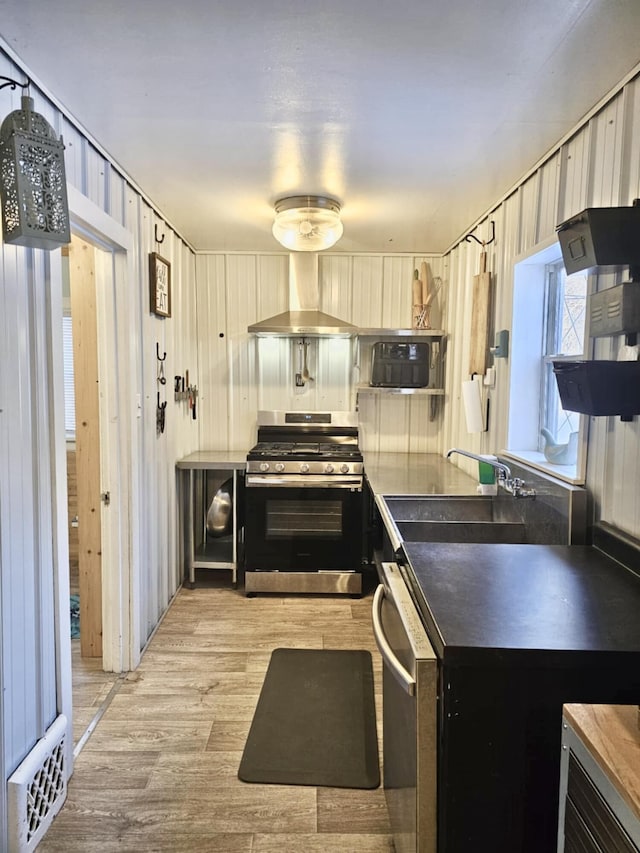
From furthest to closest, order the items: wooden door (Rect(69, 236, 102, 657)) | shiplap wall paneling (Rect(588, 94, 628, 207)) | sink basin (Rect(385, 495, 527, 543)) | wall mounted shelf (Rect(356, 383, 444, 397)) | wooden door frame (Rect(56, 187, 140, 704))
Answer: wall mounted shelf (Rect(356, 383, 444, 397)), wooden door (Rect(69, 236, 102, 657)), wooden door frame (Rect(56, 187, 140, 704)), sink basin (Rect(385, 495, 527, 543)), shiplap wall paneling (Rect(588, 94, 628, 207))

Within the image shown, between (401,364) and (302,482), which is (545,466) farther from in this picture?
(401,364)

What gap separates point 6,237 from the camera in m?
1.47

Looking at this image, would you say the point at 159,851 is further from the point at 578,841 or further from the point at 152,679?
the point at 578,841

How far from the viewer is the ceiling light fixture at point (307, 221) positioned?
2.85 metres

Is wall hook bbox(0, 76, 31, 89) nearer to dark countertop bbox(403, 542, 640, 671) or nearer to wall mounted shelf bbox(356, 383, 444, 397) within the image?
dark countertop bbox(403, 542, 640, 671)

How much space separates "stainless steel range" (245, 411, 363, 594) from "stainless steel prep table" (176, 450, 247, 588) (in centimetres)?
16

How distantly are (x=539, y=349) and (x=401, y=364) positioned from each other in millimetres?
1440

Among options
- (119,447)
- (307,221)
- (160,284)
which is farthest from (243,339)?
(119,447)

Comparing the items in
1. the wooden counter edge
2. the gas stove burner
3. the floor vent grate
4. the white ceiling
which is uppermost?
the white ceiling

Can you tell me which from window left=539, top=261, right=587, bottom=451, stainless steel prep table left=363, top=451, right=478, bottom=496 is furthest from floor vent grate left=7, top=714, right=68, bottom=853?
window left=539, top=261, right=587, bottom=451

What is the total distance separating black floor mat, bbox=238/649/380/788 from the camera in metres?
1.98

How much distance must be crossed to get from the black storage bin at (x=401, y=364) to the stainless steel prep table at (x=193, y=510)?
3.91ft

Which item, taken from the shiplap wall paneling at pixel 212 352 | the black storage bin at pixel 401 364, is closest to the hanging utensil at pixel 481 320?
the black storage bin at pixel 401 364

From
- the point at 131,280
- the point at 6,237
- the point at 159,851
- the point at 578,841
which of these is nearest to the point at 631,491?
the point at 578,841
